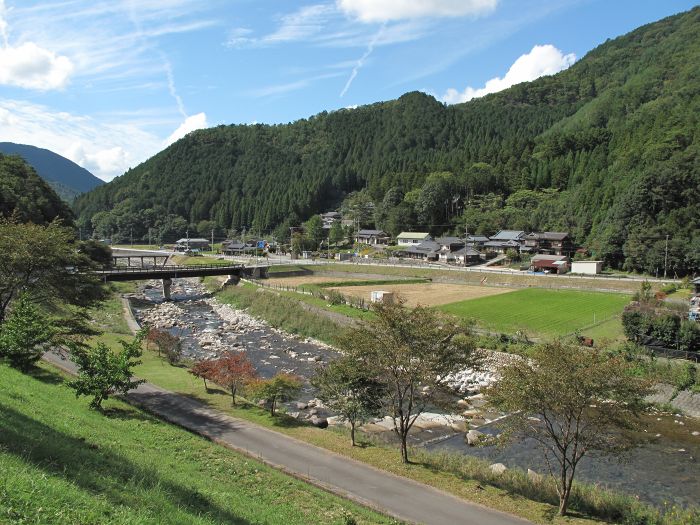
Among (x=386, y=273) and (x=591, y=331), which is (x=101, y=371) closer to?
(x=591, y=331)

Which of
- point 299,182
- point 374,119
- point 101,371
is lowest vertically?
point 101,371

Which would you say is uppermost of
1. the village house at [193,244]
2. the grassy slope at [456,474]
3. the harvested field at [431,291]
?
the village house at [193,244]

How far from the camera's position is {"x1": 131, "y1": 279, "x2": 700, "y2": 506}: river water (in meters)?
16.3

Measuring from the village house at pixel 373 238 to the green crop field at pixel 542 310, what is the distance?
49.5 metres

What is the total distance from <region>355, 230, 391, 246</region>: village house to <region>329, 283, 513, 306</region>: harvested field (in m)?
38.7

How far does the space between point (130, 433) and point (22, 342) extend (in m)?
6.82

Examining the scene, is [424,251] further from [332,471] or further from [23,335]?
[332,471]

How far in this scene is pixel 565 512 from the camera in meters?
12.5

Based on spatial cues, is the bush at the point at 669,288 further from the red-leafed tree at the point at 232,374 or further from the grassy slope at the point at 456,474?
the red-leafed tree at the point at 232,374

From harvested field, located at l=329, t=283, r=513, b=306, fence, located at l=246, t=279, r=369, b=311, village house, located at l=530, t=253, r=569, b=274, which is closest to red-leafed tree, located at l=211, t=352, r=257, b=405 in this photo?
fence, located at l=246, t=279, r=369, b=311

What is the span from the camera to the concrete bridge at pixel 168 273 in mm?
53594

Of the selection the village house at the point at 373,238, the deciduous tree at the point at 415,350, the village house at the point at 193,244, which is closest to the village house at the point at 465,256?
the village house at the point at 373,238

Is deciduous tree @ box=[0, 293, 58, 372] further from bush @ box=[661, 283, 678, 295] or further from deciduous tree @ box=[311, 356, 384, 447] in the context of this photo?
bush @ box=[661, 283, 678, 295]

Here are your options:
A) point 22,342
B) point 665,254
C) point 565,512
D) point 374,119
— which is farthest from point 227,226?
point 565,512
